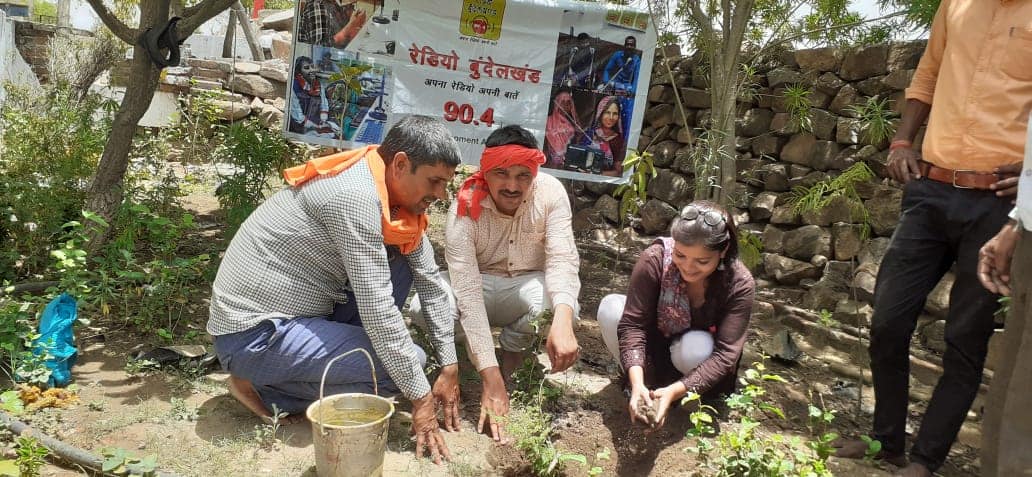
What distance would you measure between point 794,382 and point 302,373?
2.72 metres

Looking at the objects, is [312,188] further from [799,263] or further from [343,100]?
[799,263]

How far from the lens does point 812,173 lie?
6.02m

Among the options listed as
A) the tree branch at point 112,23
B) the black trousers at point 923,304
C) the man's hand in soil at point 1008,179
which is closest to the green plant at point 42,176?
the tree branch at point 112,23

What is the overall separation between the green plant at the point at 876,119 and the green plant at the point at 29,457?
5229 mm

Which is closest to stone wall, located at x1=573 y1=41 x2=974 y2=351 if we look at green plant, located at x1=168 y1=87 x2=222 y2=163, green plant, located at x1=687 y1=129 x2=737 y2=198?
green plant, located at x1=687 y1=129 x2=737 y2=198

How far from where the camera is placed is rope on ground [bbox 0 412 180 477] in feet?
8.32

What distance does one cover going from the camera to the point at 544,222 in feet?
11.6

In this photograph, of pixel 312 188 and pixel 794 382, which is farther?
pixel 794 382

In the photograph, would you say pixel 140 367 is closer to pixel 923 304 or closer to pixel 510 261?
pixel 510 261

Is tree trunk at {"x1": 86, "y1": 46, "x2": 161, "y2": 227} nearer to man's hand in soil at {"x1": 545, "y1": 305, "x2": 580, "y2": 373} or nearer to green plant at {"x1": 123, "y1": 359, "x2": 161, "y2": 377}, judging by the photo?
green plant at {"x1": 123, "y1": 359, "x2": 161, "y2": 377}

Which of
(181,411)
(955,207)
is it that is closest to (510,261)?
(181,411)

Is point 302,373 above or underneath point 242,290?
underneath

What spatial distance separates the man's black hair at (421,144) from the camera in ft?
8.82

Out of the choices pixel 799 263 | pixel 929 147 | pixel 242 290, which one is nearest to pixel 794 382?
pixel 929 147
